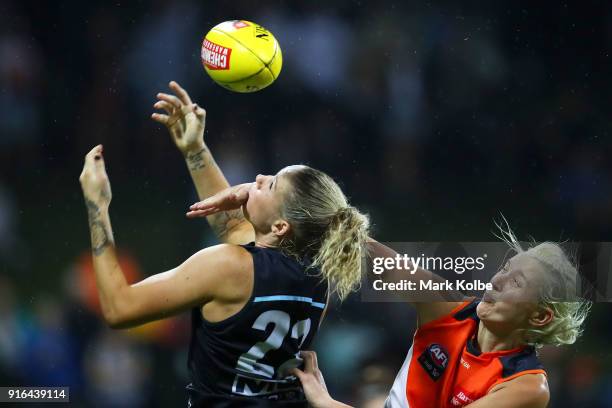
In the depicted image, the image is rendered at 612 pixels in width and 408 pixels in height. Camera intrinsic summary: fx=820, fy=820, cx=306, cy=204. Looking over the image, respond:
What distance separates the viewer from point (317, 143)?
6.29 m

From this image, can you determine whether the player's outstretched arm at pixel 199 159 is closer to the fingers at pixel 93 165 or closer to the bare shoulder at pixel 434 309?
the fingers at pixel 93 165

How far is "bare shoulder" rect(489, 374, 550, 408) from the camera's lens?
293 cm

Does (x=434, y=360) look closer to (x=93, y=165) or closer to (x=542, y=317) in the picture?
(x=542, y=317)

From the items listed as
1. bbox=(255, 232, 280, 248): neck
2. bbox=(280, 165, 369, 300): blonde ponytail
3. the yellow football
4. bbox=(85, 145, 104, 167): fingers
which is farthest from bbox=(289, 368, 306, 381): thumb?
the yellow football

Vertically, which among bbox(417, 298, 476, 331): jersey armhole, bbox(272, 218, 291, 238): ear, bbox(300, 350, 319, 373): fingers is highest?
bbox(272, 218, 291, 238): ear

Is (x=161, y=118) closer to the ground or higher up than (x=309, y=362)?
higher up

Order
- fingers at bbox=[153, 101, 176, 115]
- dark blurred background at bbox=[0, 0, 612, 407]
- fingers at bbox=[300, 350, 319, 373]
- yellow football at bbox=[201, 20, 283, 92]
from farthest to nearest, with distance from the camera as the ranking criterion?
dark blurred background at bbox=[0, 0, 612, 407], yellow football at bbox=[201, 20, 283, 92], fingers at bbox=[153, 101, 176, 115], fingers at bbox=[300, 350, 319, 373]

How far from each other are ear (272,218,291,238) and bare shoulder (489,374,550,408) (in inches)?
37.7

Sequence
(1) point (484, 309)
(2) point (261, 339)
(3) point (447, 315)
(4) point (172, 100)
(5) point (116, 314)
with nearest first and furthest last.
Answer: (5) point (116, 314)
(2) point (261, 339)
(1) point (484, 309)
(3) point (447, 315)
(4) point (172, 100)

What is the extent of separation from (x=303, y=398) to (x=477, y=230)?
3436 mm

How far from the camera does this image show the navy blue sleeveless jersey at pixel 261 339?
2.74 metres

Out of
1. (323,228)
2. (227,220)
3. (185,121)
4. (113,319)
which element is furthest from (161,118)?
(113,319)

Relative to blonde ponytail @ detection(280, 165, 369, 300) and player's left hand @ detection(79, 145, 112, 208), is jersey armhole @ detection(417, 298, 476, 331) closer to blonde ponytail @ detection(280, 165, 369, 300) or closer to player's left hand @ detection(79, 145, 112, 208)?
blonde ponytail @ detection(280, 165, 369, 300)

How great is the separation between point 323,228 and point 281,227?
0.49ft
